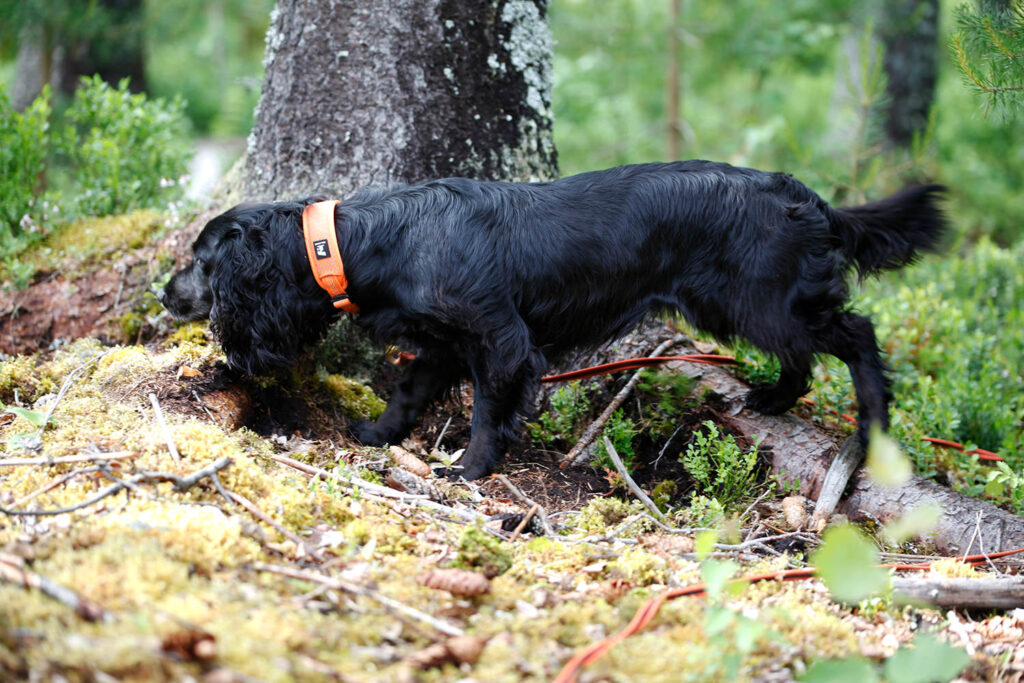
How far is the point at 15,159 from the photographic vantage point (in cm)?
423

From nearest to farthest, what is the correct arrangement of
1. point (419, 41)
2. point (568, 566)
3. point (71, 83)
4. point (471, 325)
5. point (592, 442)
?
point (568, 566) → point (471, 325) → point (592, 442) → point (419, 41) → point (71, 83)

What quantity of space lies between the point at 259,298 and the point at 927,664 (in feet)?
8.73

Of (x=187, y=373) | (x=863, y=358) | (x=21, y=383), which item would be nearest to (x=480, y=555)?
(x=187, y=373)

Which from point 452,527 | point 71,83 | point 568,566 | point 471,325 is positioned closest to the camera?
Result: point 568,566

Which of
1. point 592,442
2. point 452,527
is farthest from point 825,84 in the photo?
point 452,527

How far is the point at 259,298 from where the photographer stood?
329cm

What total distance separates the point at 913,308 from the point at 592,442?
285cm

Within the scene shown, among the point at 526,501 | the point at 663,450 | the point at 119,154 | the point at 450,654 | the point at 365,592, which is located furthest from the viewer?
the point at 119,154

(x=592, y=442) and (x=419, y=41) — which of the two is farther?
(x=419, y=41)

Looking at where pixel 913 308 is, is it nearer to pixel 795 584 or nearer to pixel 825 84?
pixel 795 584

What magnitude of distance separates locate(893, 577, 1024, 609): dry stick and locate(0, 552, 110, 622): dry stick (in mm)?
2072

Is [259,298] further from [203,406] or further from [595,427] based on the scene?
[595,427]

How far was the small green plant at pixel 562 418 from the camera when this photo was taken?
144 inches

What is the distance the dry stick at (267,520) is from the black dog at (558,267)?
3.57 feet
